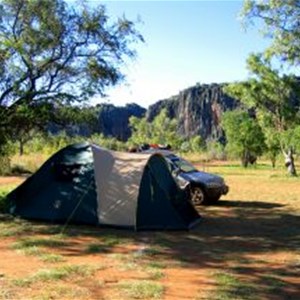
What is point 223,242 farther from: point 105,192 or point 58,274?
point 58,274

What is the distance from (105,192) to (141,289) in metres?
5.77

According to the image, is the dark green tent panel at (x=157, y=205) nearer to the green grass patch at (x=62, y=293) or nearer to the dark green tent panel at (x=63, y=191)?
the dark green tent panel at (x=63, y=191)

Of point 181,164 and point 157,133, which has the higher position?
point 157,133

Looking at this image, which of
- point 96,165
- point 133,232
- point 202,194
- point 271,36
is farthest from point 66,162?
point 271,36

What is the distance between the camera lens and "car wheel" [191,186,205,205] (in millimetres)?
18109

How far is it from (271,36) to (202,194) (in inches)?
223

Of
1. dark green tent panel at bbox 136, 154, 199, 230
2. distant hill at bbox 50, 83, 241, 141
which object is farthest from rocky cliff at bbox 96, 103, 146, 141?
dark green tent panel at bbox 136, 154, 199, 230

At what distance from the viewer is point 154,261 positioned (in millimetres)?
9781

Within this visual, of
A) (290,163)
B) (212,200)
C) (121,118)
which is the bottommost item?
(212,200)

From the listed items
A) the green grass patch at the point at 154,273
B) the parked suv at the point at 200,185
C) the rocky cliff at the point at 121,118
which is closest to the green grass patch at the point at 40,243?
the green grass patch at the point at 154,273

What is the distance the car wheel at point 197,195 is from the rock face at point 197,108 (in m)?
148

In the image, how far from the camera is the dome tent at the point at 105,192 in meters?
13.2

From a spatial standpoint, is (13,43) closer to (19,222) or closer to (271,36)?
(19,222)

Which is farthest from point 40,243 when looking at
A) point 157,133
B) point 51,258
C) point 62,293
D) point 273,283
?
point 157,133
